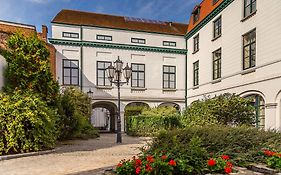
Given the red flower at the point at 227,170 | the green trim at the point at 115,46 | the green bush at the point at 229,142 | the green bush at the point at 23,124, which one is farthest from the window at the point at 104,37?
the red flower at the point at 227,170

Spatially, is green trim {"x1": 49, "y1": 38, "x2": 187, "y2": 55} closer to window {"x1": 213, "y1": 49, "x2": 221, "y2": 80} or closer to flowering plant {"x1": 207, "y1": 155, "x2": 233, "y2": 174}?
window {"x1": 213, "y1": 49, "x2": 221, "y2": 80}

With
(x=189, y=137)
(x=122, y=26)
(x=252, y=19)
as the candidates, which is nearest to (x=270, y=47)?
(x=252, y=19)

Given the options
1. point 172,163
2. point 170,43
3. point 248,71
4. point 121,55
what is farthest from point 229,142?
point 170,43

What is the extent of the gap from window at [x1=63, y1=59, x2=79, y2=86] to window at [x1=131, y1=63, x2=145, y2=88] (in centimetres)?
520

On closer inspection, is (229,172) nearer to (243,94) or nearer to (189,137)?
(189,137)

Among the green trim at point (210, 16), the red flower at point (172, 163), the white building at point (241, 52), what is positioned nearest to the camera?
the red flower at point (172, 163)

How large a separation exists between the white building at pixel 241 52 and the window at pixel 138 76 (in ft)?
16.0

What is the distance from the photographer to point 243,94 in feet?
47.3

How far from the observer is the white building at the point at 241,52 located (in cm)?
1213

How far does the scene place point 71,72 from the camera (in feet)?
70.4

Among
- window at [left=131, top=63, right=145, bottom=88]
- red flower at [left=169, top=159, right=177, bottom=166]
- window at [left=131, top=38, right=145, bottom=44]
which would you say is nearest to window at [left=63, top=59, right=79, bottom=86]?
window at [left=131, top=63, right=145, bottom=88]

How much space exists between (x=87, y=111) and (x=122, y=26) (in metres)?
9.29

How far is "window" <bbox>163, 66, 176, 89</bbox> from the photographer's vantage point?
77.9ft

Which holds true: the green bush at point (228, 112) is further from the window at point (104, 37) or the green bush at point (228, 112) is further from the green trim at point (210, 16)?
the window at point (104, 37)
